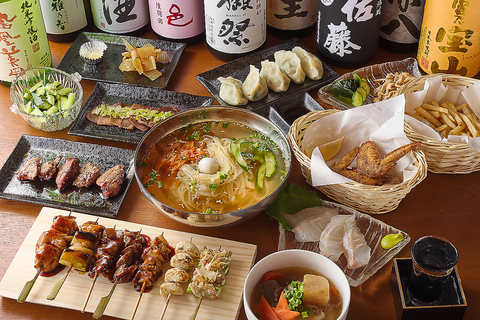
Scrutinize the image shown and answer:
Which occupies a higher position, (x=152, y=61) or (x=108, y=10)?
(x=108, y=10)

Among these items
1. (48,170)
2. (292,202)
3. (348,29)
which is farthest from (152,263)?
(348,29)

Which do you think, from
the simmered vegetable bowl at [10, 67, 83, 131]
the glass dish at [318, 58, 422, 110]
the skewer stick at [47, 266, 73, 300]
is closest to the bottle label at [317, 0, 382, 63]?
the glass dish at [318, 58, 422, 110]

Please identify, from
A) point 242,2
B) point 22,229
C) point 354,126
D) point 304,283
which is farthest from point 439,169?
point 22,229

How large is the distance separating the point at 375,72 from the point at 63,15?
59.1 inches

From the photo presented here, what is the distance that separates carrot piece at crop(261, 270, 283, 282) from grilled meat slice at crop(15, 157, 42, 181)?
95cm

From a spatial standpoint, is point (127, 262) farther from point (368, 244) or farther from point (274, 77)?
point (274, 77)

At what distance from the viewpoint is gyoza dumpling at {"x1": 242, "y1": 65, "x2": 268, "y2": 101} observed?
1992mm

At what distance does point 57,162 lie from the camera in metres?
1.80

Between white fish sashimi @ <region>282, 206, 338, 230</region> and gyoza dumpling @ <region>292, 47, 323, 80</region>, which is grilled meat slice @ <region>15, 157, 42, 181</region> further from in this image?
gyoza dumpling @ <region>292, 47, 323, 80</region>

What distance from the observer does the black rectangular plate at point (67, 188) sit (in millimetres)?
1684

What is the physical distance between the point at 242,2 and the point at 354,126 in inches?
27.7

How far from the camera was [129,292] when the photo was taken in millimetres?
1437

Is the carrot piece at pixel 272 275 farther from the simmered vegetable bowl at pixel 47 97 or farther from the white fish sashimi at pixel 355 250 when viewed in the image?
the simmered vegetable bowl at pixel 47 97

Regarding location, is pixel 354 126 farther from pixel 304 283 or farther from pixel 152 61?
pixel 152 61
